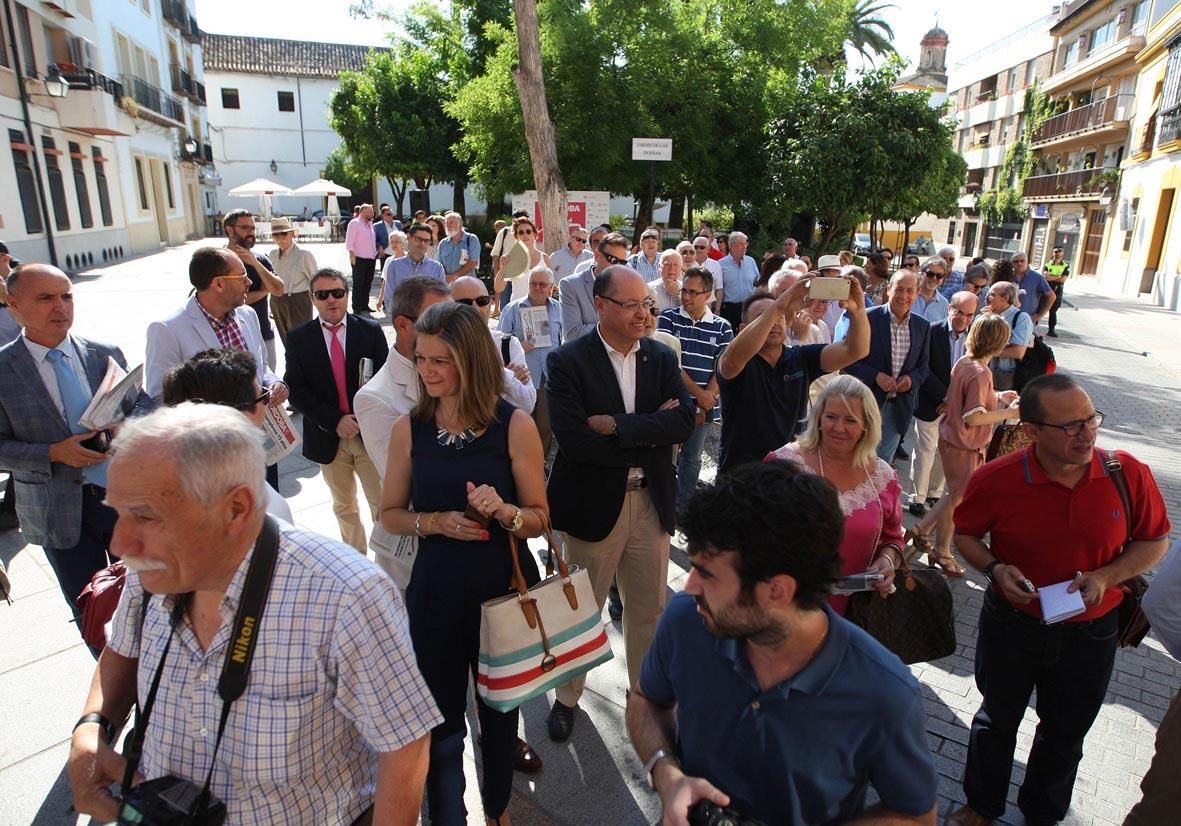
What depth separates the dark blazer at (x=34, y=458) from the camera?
10.1 ft

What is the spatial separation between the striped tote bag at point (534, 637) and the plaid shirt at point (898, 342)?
12.6 ft

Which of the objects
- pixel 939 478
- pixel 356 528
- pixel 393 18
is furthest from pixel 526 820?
pixel 393 18

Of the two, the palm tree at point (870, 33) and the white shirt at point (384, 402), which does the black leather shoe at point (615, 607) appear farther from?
the palm tree at point (870, 33)

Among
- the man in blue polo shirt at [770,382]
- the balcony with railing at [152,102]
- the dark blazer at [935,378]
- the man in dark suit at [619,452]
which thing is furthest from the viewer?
the balcony with railing at [152,102]

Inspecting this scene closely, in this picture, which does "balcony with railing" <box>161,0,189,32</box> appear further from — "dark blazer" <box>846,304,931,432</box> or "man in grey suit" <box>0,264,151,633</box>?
"dark blazer" <box>846,304,931,432</box>

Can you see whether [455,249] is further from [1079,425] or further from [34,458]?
[1079,425]

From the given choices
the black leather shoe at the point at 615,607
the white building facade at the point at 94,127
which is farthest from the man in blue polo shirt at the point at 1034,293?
the white building facade at the point at 94,127

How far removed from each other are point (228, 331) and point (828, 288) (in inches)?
130

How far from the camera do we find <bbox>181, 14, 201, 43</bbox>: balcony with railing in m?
35.6

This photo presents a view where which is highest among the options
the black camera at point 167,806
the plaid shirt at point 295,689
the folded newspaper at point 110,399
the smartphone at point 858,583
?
the folded newspaper at point 110,399

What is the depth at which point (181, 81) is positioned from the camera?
115 feet

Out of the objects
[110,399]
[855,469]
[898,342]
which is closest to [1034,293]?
[898,342]

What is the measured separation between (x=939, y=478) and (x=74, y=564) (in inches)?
236

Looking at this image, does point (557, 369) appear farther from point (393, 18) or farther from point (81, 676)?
point (393, 18)
